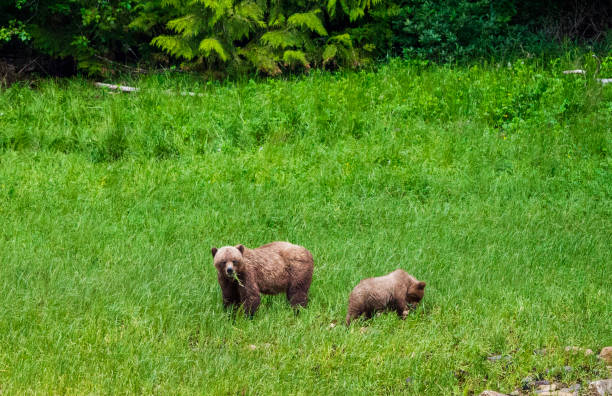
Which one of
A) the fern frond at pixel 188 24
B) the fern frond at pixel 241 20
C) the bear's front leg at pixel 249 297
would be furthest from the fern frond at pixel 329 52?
the bear's front leg at pixel 249 297

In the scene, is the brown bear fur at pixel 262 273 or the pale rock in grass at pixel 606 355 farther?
the brown bear fur at pixel 262 273

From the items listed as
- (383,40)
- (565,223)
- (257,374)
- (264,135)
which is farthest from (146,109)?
(257,374)

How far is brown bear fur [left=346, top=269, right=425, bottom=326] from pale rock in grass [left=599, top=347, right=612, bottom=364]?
62.9 inches

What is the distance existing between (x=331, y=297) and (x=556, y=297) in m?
2.17

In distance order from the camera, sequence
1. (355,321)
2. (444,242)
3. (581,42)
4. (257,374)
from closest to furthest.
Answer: (257,374) < (355,321) < (444,242) < (581,42)

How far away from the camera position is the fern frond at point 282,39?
14.6m

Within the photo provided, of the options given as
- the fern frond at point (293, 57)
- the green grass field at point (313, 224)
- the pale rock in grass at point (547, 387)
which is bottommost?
the green grass field at point (313, 224)

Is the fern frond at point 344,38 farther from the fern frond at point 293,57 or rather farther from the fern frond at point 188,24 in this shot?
the fern frond at point 188,24

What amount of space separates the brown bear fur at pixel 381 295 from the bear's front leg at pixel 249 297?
2.76 ft

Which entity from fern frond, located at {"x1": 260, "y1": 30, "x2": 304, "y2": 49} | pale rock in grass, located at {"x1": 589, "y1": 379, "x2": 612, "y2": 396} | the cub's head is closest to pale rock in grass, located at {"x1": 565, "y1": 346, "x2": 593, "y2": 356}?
pale rock in grass, located at {"x1": 589, "y1": 379, "x2": 612, "y2": 396}

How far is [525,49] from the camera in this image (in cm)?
1622

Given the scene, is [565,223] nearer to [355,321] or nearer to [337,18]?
[355,321]

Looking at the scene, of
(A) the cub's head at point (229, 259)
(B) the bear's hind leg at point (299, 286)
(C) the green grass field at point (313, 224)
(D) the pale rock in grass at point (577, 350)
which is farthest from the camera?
(B) the bear's hind leg at point (299, 286)

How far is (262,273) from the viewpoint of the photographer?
629 cm
